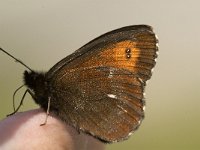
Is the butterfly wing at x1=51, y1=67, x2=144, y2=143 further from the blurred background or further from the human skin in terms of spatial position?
the blurred background

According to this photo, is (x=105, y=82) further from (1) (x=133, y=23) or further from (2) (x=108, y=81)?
(1) (x=133, y=23)

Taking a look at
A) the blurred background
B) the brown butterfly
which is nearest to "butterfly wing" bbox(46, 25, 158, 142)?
the brown butterfly

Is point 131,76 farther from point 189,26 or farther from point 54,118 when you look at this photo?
point 189,26

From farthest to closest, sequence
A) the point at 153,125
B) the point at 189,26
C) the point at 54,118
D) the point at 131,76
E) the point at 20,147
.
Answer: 1. the point at 189,26
2. the point at 153,125
3. the point at 131,76
4. the point at 54,118
5. the point at 20,147

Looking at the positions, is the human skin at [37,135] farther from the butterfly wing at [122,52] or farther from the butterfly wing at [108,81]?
the butterfly wing at [122,52]

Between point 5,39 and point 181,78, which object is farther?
point 5,39

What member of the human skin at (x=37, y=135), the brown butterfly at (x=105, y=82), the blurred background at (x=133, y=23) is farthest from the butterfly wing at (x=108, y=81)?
the blurred background at (x=133, y=23)

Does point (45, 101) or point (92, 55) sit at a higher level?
point (92, 55)

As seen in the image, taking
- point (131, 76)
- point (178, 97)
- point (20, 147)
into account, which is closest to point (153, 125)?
point (178, 97)
